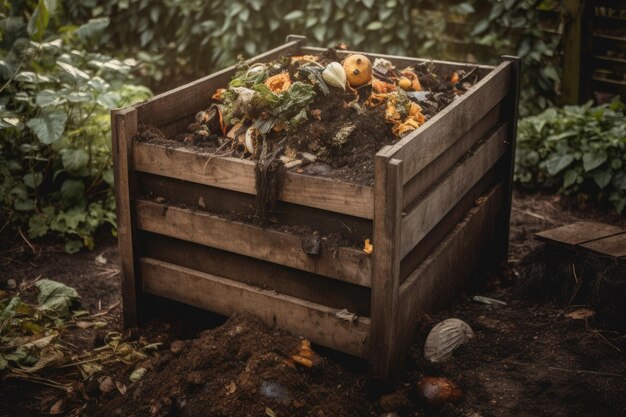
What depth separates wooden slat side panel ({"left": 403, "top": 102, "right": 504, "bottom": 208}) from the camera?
10.5 feet

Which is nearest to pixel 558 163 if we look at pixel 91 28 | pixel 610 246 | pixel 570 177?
pixel 570 177

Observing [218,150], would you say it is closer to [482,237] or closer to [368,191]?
[368,191]

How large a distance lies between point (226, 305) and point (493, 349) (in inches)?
51.2

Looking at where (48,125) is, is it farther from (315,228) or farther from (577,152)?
(577,152)

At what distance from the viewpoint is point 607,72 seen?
615cm

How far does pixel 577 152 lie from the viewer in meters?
5.54

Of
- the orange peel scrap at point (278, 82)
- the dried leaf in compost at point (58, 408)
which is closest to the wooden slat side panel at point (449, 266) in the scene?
the orange peel scrap at point (278, 82)

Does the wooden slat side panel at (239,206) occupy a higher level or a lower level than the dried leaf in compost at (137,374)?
higher

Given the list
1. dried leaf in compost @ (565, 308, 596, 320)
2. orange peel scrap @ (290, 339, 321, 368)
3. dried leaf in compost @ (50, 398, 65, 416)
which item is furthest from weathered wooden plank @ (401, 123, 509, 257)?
dried leaf in compost @ (50, 398, 65, 416)

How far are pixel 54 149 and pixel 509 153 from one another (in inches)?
119

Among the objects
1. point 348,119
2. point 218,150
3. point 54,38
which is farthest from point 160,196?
point 54,38

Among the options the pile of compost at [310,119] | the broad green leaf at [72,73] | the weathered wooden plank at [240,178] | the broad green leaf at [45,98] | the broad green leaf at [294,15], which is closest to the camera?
the weathered wooden plank at [240,178]

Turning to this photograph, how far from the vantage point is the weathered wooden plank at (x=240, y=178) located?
3020mm

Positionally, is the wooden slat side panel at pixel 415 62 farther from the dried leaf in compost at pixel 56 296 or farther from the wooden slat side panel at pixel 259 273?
the dried leaf in compost at pixel 56 296
